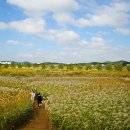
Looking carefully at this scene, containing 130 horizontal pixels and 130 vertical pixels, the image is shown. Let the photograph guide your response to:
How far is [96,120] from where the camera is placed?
40.8 feet

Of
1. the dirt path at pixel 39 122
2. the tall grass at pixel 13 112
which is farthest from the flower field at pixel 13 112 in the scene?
the dirt path at pixel 39 122

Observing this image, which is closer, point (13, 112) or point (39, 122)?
point (13, 112)

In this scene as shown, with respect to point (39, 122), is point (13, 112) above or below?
above

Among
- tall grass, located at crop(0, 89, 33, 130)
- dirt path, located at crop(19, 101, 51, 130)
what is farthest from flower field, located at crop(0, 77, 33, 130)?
dirt path, located at crop(19, 101, 51, 130)

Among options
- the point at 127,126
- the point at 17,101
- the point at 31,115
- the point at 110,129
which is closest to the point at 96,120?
the point at 110,129

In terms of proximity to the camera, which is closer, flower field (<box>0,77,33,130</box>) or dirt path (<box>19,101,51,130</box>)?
flower field (<box>0,77,33,130</box>)

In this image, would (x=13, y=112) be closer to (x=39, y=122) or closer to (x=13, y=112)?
(x=13, y=112)

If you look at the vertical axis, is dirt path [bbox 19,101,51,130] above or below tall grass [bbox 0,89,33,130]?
below

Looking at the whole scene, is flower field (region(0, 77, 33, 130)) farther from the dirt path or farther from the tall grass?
the dirt path

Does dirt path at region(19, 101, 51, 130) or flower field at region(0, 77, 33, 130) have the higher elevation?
flower field at region(0, 77, 33, 130)

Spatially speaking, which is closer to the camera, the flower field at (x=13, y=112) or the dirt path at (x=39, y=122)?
the flower field at (x=13, y=112)

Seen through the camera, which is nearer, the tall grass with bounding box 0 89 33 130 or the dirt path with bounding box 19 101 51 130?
the tall grass with bounding box 0 89 33 130

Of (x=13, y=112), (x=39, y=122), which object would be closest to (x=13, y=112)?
(x=13, y=112)

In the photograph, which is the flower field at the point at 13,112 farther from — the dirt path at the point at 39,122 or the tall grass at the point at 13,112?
the dirt path at the point at 39,122
